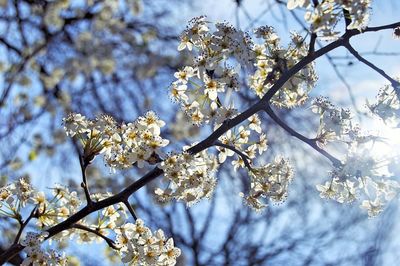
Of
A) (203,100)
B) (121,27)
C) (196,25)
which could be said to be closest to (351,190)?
(203,100)

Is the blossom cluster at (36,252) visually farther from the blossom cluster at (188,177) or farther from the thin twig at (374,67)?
the thin twig at (374,67)

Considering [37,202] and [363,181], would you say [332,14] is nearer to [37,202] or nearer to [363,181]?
[363,181]

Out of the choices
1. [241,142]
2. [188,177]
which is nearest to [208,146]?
[188,177]

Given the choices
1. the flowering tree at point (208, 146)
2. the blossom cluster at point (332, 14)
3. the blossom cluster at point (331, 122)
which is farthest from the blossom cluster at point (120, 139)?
the blossom cluster at point (332, 14)

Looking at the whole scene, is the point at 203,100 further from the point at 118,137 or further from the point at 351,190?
the point at 351,190

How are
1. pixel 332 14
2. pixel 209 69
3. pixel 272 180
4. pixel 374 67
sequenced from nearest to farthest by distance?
pixel 332 14 → pixel 374 67 → pixel 209 69 → pixel 272 180
